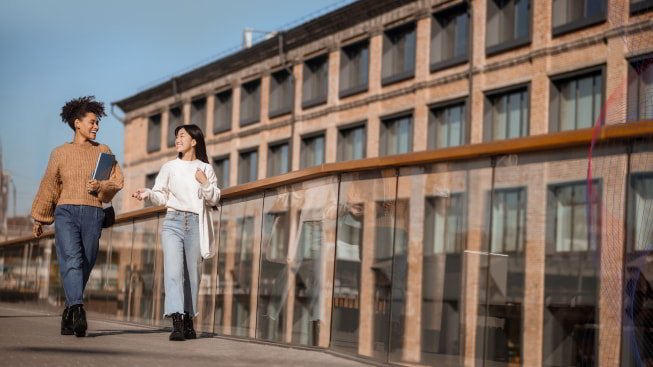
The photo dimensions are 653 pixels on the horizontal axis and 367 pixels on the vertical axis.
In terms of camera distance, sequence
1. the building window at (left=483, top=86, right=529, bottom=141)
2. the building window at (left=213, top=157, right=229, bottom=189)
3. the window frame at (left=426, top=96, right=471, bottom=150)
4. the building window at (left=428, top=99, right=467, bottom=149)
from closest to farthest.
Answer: the building window at (left=483, top=86, right=529, bottom=141) < the window frame at (left=426, top=96, right=471, bottom=150) < the building window at (left=428, top=99, right=467, bottom=149) < the building window at (left=213, top=157, right=229, bottom=189)

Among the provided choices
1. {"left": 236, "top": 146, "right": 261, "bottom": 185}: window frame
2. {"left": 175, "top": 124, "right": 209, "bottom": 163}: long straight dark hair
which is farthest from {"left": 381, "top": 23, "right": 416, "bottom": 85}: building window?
{"left": 175, "top": 124, "right": 209, "bottom": 163}: long straight dark hair

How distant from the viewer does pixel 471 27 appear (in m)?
30.4

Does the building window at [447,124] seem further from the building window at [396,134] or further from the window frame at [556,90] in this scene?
the window frame at [556,90]

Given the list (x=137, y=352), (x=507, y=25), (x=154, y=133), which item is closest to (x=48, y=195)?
(x=137, y=352)

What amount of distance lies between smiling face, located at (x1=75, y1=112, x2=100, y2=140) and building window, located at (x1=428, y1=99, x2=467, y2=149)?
23.2 metres

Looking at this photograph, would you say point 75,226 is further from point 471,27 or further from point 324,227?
point 471,27

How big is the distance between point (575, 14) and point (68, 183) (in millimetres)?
22391

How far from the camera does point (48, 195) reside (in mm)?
7777

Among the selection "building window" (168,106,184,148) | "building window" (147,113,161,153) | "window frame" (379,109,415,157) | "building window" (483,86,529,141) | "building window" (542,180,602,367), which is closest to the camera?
"building window" (542,180,602,367)

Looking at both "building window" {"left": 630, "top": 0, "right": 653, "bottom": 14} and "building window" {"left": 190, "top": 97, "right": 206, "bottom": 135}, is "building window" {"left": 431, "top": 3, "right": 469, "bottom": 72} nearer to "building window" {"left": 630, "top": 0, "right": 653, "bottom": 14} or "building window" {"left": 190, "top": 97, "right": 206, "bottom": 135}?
"building window" {"left": 630, "top": 0, "right": 653, "bottom": 14}

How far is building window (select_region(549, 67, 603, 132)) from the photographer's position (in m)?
26.7

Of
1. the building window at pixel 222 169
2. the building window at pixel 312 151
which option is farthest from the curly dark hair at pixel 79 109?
the building window at pixel 222 169

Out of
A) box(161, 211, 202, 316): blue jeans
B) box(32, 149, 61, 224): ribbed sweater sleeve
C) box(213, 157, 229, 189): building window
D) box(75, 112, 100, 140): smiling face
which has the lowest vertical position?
box(161, 211, 202, 316): blue jeans

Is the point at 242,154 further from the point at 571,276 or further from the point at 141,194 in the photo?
the point at 141,194
